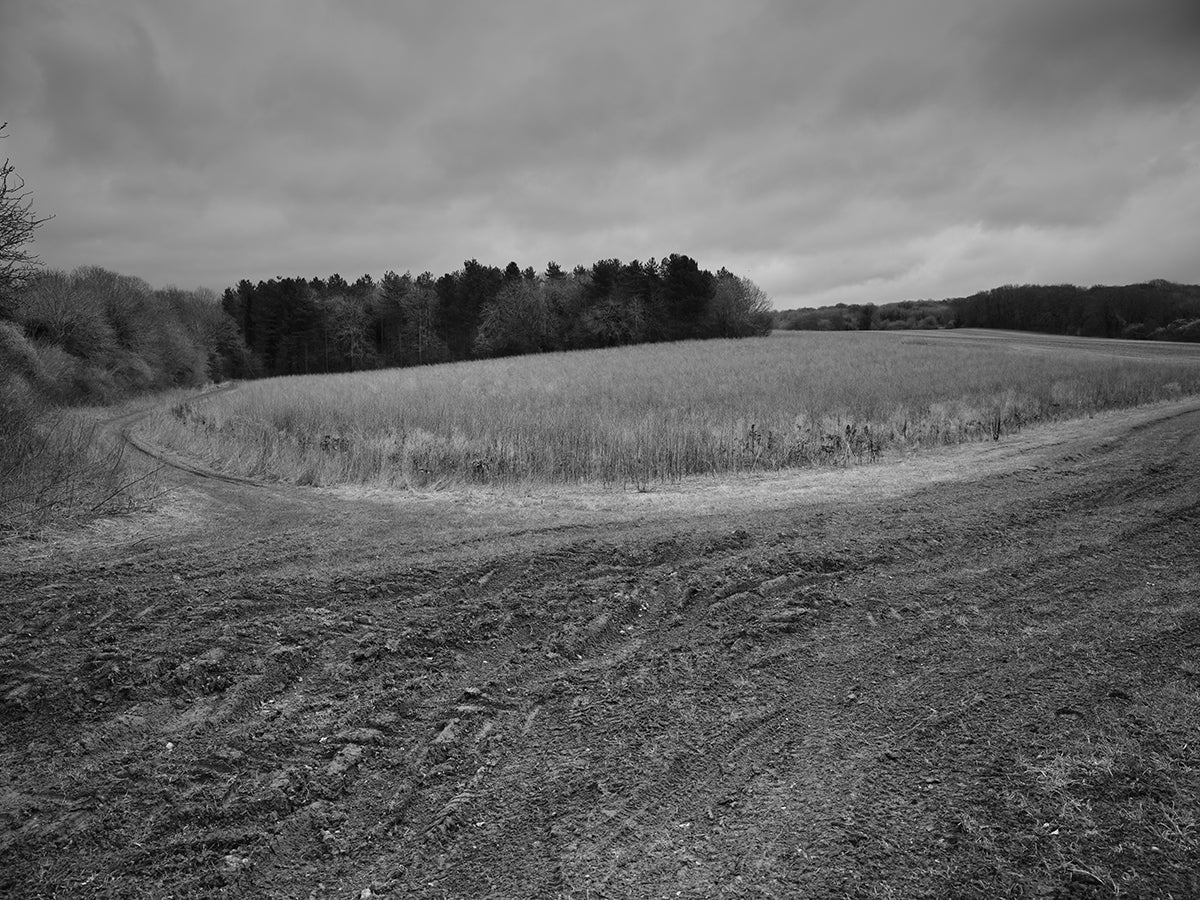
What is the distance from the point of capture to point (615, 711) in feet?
11.0

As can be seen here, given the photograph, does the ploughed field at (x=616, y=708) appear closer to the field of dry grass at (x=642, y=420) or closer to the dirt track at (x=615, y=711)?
the dirt track at (x=615, y=711)

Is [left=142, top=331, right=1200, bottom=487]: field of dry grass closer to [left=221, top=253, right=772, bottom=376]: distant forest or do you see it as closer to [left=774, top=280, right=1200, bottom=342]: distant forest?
[left=221, top=253, right=772, bottom=376]: distant forest

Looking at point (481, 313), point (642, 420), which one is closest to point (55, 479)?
point (642, 420)

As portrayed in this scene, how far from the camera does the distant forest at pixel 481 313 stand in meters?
53.5

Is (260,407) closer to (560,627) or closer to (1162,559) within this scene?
(560,627)

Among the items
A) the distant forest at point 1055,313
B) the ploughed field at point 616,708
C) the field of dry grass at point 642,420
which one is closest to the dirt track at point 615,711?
the ploughed field at point 616,708

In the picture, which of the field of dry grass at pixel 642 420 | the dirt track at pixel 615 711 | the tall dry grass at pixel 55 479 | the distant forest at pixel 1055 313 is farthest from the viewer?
the distant forest at pixel 1055 313

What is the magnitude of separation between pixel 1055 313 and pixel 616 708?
3078 inches

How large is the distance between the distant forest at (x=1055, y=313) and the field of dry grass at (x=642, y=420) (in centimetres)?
4279

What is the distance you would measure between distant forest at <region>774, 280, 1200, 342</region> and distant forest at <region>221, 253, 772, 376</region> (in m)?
12.6

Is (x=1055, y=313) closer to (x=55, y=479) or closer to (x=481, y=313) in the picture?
(x=481, y=313)

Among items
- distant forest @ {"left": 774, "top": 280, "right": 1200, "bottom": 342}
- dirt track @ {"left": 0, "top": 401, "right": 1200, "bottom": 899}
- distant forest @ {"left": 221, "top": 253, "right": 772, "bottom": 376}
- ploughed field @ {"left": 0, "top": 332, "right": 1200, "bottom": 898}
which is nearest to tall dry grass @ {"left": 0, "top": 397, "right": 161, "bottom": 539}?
ploughed field @ {"left": 0, "top": 332, "right": 1200, "bottom": 898}

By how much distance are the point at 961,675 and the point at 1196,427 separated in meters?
11.4

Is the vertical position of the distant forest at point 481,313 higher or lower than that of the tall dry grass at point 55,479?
higher
